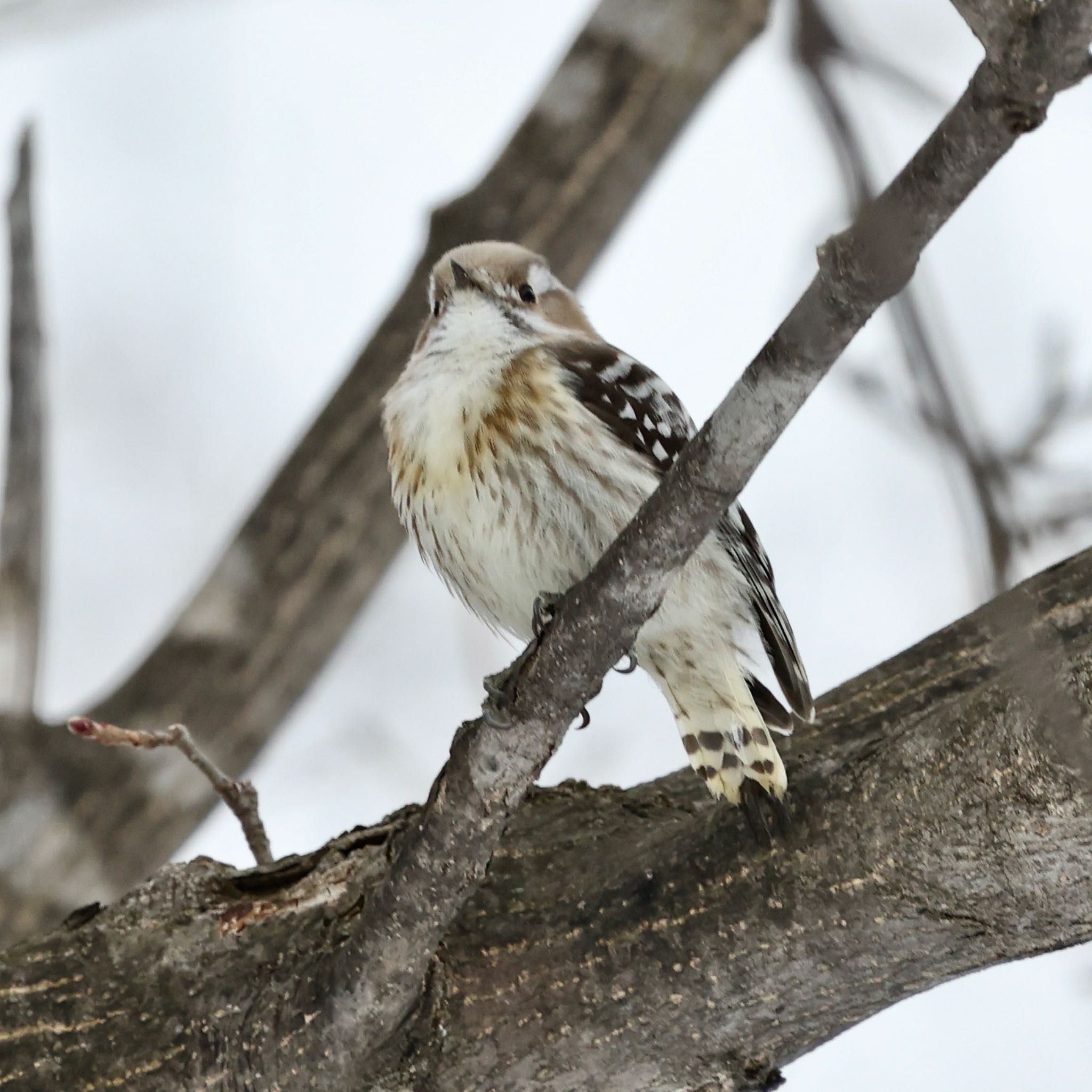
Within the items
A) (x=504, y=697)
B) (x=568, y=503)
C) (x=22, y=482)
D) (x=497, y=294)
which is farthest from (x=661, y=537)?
(x=22, y=482)

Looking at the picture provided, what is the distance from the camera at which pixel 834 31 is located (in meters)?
1.56

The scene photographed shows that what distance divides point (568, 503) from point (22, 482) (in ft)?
6.72

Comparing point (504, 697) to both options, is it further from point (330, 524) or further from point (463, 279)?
point (330, 524)

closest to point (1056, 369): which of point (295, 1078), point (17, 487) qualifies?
point (295, 1078)

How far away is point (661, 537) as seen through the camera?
2328 mm

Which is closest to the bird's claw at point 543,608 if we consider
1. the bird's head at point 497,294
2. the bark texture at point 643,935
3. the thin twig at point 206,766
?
the bark texture at point 643,935

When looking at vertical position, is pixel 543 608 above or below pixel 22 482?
below

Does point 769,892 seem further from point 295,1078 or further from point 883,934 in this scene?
point 295,1078

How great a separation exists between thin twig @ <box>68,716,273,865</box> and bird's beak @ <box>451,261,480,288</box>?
63.3 inches

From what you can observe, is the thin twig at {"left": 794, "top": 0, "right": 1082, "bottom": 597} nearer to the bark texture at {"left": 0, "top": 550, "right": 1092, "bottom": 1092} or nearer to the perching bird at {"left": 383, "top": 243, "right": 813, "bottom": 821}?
the bark texture at {"left": 0, "top": 550, "right": 1092, "bottom": 1092}

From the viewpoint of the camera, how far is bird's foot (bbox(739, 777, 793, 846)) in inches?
105

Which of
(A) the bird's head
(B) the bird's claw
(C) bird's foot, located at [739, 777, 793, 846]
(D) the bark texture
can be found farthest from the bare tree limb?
(C) bird's foot, located at [739, 777, 793, 846]

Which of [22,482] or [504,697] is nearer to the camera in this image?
[504,697]

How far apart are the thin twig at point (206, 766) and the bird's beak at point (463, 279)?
1.61m
